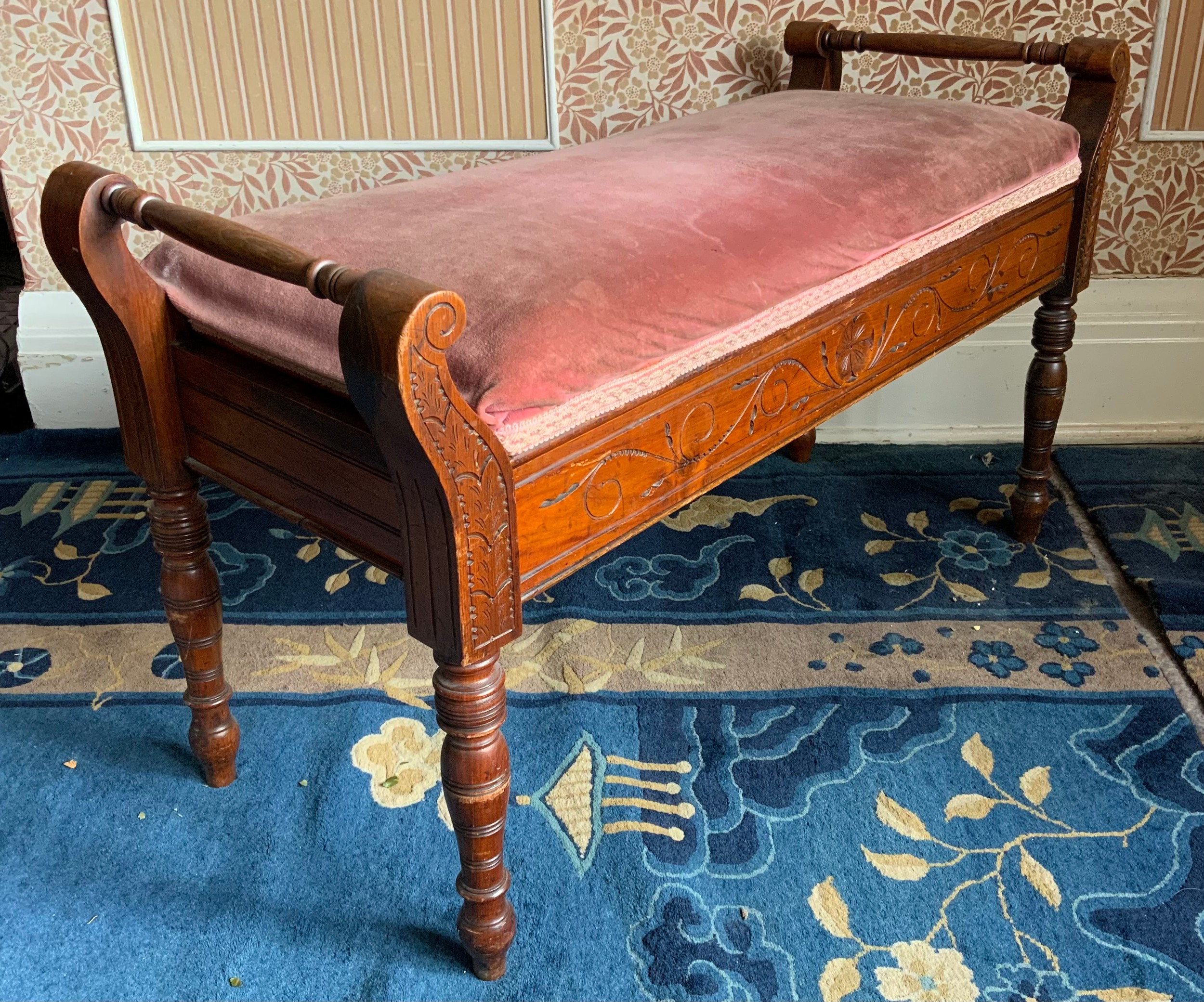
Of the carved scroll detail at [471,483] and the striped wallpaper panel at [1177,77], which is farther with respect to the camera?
the striped wallpaper panel at [1177,77]

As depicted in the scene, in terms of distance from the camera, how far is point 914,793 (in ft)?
4.31

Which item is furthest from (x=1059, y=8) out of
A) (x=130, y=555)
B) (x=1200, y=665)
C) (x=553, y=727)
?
(x=130, y=555)

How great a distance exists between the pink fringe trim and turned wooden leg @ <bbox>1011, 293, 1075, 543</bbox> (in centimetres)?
29

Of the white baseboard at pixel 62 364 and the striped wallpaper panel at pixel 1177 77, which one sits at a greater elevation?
the striped wallpaper panel at pixel 1177 77

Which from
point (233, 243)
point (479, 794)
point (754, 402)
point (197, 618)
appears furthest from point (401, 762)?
point (233, 243)

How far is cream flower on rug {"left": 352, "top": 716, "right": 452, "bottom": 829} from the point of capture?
1319 mm

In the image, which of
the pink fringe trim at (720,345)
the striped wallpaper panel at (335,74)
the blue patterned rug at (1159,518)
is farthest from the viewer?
the striped wallpaper panel at (335,74)

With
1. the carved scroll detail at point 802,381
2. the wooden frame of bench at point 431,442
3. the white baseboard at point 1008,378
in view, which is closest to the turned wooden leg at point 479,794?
the wooden frame of bench at point 431,442

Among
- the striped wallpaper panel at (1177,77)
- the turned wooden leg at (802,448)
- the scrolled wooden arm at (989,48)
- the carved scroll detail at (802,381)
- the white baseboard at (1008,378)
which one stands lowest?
the turned wooden leg at (802,448)

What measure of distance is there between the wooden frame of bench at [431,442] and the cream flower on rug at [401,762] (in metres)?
0.15

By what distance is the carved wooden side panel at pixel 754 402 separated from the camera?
37.9 inches

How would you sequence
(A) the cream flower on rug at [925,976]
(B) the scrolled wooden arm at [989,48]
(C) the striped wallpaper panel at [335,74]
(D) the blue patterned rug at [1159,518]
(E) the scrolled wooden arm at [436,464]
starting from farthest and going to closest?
(C) the striped wallpaper panel at [335,74], (D) the blue patterned rug at [1159,518], (B) the scrolled wooden arm at [989,48], (A) the cream flower on rug at [925,976], (E) the scrolled wooden arm at [436,464]

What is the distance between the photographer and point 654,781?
4.39 feet

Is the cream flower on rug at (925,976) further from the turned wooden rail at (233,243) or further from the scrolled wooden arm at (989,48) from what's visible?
the scrolled wooden arm at (989,48)
